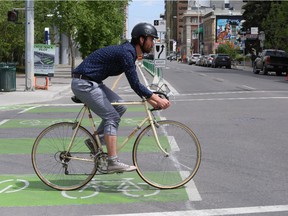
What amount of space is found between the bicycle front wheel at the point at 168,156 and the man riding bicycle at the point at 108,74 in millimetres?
304

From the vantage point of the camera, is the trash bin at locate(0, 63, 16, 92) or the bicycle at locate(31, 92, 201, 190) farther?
the trash bin at locate(0, 63, 16, 92)

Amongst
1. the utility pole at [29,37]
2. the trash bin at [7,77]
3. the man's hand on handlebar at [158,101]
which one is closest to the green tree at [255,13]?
the utility pole at [29,37]

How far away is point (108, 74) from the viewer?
5836 millimetres

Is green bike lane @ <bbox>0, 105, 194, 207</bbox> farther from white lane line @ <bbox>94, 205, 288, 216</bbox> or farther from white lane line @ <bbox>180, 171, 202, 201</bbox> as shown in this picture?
white lane line @ <bbox>94, 205, 288, 216</bbox>

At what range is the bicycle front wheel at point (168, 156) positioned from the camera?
5.94 metres

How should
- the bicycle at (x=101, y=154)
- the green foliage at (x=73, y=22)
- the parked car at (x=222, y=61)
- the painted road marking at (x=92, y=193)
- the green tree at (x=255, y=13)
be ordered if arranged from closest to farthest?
the painted road marking at (x=92, y=193)
the bicycle at (x=101, y=154)
the green foliage at (x=73, y=22)
the parked car at (x=222, y=61)
the green tree at (x=255, y=13)

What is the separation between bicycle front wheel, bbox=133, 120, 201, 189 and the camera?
5.94 m

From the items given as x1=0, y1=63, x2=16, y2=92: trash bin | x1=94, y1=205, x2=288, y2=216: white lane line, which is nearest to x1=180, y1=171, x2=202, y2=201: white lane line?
x1=94, y1=205, x2=288, y2=216: white lane line

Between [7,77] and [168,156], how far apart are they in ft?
55.8

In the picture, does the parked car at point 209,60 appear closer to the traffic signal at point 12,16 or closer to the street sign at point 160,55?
the street sign at point 160,55

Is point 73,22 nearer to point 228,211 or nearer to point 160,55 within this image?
point 160,55

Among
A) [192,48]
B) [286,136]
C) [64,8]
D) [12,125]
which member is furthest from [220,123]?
[192,48]

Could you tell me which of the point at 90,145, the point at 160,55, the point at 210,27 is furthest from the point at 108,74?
the point at 210,27

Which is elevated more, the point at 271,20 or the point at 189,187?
the point at 271,20
